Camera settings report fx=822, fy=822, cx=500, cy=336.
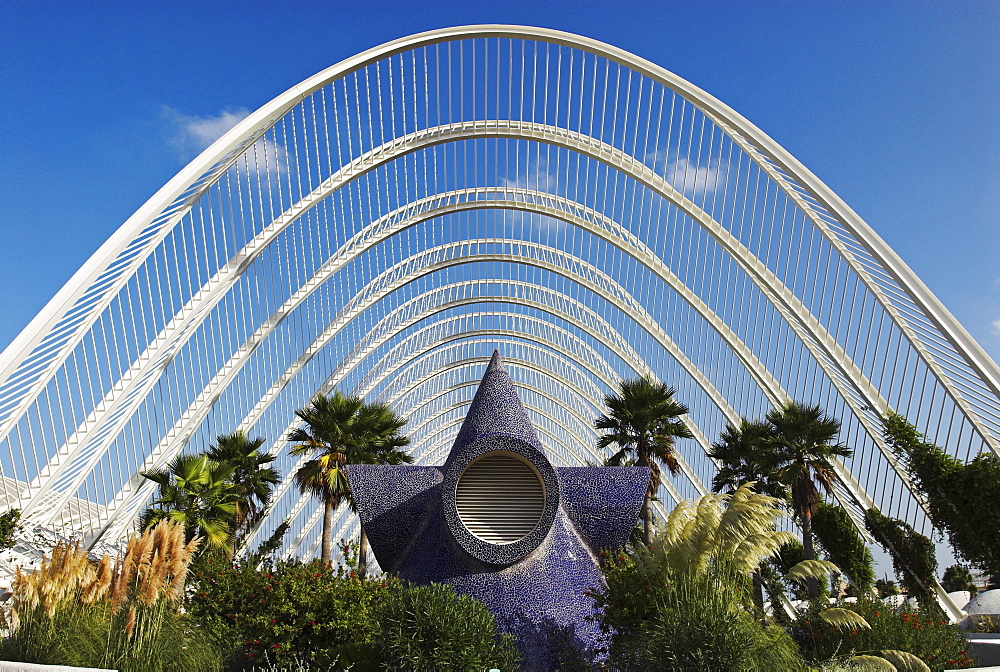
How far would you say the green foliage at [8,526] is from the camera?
20562 mm

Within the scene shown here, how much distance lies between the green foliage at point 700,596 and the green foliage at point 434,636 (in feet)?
8.04

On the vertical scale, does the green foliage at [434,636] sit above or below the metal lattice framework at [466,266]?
below

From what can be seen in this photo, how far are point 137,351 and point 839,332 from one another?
22574 millimetres

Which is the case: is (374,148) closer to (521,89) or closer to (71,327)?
(521,89)

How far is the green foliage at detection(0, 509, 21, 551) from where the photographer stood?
20.6 metres

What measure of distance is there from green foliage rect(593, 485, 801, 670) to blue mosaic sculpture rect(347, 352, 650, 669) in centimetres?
333

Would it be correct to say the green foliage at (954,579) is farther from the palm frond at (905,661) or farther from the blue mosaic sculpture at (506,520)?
the palm frond at (905,661)

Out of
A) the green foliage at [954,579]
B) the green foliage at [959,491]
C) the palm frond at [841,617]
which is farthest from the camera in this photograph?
the green foliage at [954,579]

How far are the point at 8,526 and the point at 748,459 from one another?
26.4 m

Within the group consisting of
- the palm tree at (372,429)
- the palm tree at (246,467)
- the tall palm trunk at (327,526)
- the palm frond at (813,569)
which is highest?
the palm tree at (372,429)

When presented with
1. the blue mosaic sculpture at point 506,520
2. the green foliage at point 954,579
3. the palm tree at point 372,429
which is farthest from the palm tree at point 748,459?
the green foliage at point 954,579

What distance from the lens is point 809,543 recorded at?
28.7 meters

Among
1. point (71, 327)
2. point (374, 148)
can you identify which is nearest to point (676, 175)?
point (374, 148)

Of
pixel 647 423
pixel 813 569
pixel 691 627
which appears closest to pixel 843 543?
pixel 647 423
